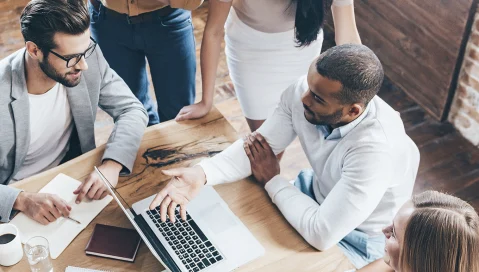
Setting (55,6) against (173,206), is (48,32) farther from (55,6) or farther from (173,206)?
(173,206)

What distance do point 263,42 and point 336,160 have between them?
735 mm

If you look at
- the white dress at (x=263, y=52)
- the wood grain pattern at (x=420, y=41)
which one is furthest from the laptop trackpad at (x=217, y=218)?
the wood grain pattern at (x=420, y=41)

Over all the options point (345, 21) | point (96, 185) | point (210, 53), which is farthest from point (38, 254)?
point (345, 21)

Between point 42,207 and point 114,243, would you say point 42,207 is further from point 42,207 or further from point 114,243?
point 114,243

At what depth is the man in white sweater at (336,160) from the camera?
1643 millimetres

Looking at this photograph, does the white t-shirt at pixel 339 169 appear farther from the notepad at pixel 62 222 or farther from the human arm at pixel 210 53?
the notepad at pixel 62 222

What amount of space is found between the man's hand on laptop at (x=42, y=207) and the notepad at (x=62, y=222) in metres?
0.01

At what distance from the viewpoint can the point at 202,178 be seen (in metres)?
1.78

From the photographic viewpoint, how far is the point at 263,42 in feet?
7.66

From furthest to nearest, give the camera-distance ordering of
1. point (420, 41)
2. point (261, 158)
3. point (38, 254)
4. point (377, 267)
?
1. point (420, 41)
2. point (261, 158)
3. point (377, 267)
4. point (38, 254)

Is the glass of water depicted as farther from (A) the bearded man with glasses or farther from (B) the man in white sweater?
(B) the man in white sweater

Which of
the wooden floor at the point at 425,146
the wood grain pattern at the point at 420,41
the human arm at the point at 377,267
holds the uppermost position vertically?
the human arm at the point at 377,267

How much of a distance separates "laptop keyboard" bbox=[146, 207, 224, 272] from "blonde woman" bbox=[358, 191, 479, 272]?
48cm

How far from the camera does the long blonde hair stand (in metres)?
1.35
